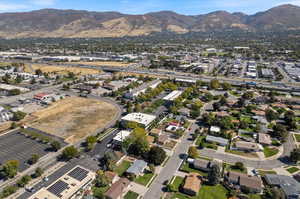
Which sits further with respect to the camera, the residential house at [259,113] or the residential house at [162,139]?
the residential house at [259,113]

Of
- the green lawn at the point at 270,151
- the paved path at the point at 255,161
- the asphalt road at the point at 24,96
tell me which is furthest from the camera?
the asphalt road at the point at 24,96

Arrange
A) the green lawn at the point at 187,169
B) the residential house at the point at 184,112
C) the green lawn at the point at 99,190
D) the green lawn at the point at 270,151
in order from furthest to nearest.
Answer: the residential house at the point at 184,112 < the green lawn at the point at 270,151 < the green lawn at the point at 187,169 < the green lawn at the point at 99,190

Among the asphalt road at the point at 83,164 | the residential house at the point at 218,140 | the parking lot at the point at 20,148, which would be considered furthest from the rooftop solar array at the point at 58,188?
the residential house at the point at 218,140

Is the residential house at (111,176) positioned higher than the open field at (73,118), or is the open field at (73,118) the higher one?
the open field at (73,118)

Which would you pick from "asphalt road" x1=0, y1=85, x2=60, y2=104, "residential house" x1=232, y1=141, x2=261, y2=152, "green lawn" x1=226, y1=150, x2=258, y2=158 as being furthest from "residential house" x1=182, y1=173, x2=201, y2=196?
"asphalt road" x1=0, y1=85, x2=60, y2=104

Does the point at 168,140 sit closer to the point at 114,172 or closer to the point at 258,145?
the point at 114,172

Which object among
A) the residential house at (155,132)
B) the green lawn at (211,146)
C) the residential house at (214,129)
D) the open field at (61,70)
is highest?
the open field at (61,70)

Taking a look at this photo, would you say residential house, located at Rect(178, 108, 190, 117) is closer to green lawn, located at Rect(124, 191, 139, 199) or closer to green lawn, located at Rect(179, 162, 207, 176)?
green lawn, located at Rect(179, 162, 207, 176)

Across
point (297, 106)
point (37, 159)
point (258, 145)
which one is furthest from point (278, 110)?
point (37, 159)

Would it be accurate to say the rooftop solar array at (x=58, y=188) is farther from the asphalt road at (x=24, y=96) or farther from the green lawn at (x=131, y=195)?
the asphalt road at (x=24, y=96)
